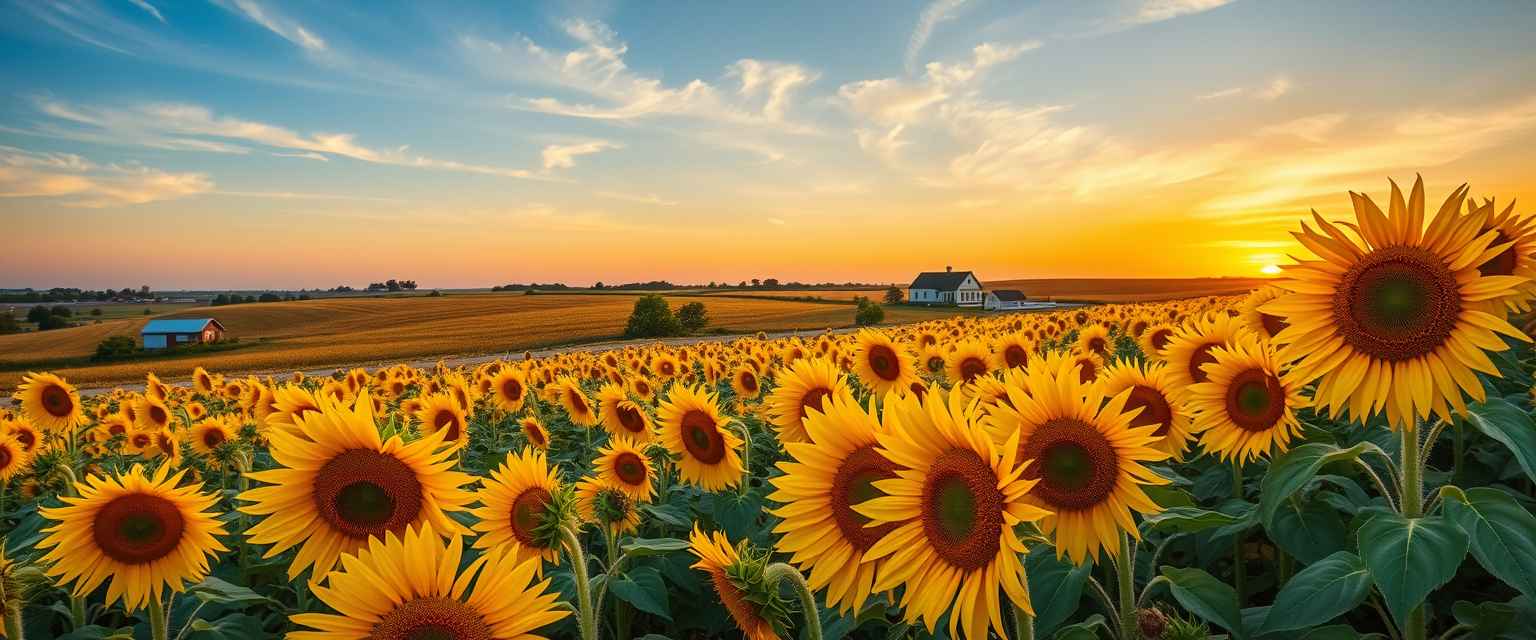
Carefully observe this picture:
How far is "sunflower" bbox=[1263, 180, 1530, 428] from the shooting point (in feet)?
8.01

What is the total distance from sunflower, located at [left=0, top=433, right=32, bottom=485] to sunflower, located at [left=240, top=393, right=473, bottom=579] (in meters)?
5.68

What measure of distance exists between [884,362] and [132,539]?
5.12 m

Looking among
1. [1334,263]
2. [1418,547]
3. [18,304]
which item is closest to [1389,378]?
[1334,263]

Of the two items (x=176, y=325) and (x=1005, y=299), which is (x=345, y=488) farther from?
(x=1005, y=299)

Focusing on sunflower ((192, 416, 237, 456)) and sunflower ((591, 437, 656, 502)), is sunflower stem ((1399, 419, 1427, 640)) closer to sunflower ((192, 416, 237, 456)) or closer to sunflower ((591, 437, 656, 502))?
sunflower ((591, 437, 656, 502))

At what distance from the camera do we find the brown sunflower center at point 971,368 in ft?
25.2

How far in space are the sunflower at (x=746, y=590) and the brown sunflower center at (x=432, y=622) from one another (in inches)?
23.5

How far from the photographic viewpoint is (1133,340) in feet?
38.0

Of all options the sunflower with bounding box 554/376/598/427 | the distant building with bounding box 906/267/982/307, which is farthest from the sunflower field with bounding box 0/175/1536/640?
the distant building with bounding box 906/267/982/307

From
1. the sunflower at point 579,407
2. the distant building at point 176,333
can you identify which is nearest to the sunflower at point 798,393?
the sunflower at point 579,407

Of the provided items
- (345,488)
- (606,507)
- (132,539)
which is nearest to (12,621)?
(132,539)

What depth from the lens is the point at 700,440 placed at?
15.9ft

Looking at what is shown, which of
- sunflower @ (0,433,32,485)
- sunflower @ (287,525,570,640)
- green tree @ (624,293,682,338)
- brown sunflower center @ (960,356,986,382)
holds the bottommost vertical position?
green tree @ (624,293,682,338)

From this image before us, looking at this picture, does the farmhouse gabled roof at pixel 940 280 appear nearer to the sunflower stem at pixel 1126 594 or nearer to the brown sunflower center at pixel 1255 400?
the brown sunflower center at pixel 1255 400
